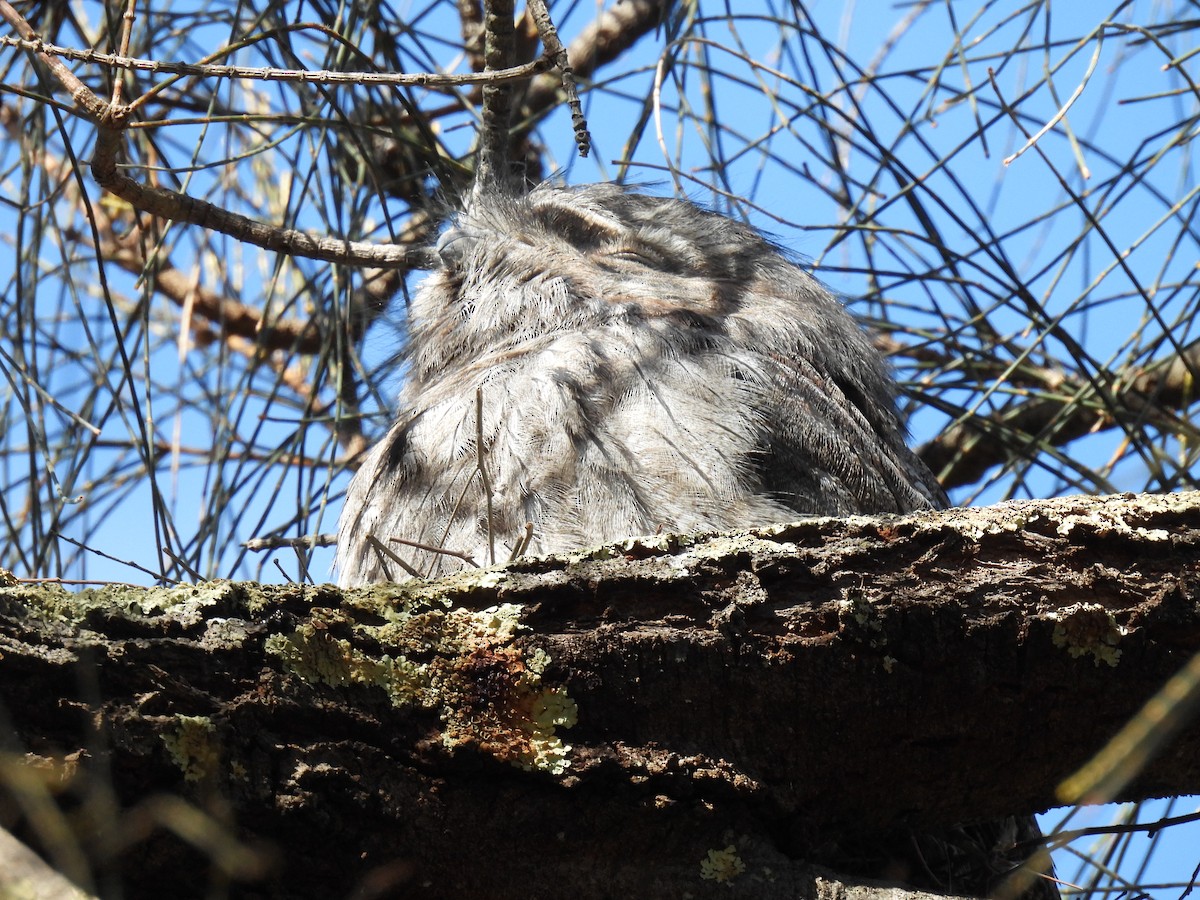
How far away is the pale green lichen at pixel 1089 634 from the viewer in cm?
→ 138

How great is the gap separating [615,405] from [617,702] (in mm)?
1160

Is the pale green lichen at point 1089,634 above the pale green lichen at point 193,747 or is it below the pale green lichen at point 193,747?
above

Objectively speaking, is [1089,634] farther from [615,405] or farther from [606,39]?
[606,39]

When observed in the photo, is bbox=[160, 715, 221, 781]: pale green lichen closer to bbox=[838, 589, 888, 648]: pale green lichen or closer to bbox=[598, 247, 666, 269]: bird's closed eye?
bbox=[838, 589, 888, 648]: pale green lichen

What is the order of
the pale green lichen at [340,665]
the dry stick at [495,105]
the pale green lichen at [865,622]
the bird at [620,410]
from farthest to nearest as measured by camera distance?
the dry stick at [495,105]
the bird at [620,410]
the pale green lichen at [865,622]
the pale green lichen at [340,665]

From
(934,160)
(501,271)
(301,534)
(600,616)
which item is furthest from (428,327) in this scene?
(600,616)

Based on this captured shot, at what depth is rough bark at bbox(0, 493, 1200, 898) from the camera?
1162 millimetres

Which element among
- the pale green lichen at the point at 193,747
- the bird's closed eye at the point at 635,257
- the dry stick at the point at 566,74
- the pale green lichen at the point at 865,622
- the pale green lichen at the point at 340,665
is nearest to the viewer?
the pale green lichen at the point at 193,747

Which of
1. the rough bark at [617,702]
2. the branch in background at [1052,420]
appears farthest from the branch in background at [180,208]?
the branch in background at [1052,420]

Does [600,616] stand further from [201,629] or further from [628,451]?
[628,451]

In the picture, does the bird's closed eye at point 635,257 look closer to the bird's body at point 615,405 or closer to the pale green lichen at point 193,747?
the bird's body at point 615,405

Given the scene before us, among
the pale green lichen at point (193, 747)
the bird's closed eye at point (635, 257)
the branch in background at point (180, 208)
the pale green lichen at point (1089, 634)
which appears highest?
the bird's closed eye at point (635, 257)

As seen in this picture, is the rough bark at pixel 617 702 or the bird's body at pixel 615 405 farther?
the bird's body at pixel 615 405

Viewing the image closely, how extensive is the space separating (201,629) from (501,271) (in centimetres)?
197
